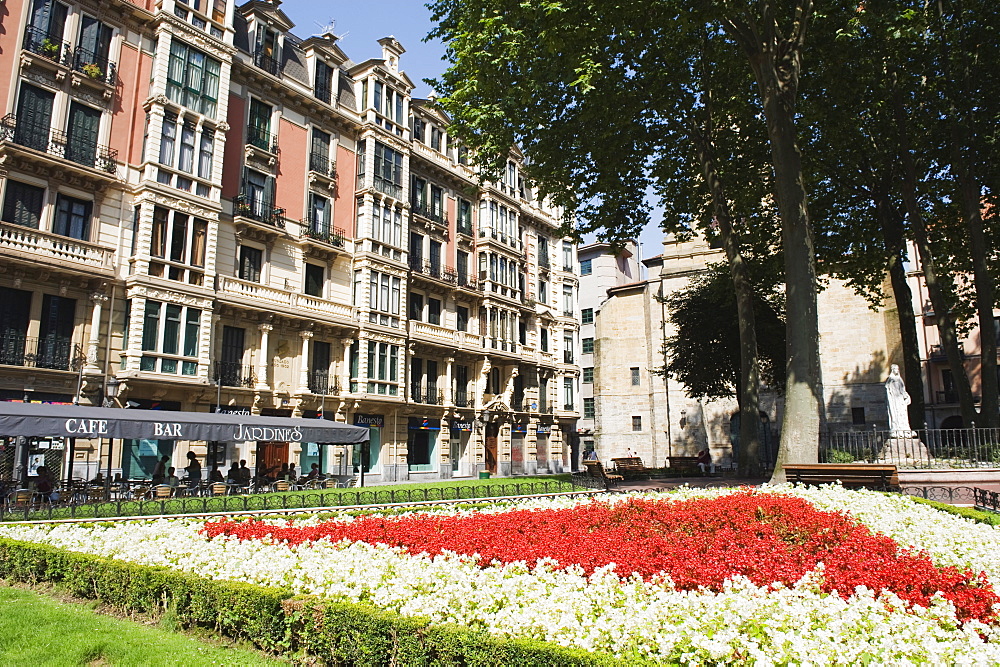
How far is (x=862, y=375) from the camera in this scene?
38062 mm

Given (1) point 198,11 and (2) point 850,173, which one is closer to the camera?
(2) point 850,173

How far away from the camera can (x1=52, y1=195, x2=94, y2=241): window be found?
915 inches

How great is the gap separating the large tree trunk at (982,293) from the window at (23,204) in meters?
30.0

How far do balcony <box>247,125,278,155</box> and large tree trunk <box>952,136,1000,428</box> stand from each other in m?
26.3

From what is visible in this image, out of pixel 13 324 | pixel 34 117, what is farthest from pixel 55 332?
pixel 34 117

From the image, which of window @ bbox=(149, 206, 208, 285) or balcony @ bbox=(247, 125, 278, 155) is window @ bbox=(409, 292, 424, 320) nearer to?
balcony @ bbox=(247, 125, 278, 155)

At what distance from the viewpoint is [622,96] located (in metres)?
19.6

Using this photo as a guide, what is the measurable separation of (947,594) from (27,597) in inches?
370

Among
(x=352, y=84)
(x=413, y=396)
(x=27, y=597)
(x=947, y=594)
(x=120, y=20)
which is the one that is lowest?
(x=27, y=597)

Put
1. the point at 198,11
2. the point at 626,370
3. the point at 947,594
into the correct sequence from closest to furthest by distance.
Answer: the point at 947,594
the point at 198,11
the point at 626,370

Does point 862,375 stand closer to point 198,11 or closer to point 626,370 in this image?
point 626,370

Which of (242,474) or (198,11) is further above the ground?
(198,11)

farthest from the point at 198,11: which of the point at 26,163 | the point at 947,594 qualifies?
the point at 947,594

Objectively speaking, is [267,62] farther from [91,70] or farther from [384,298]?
[384,298]
